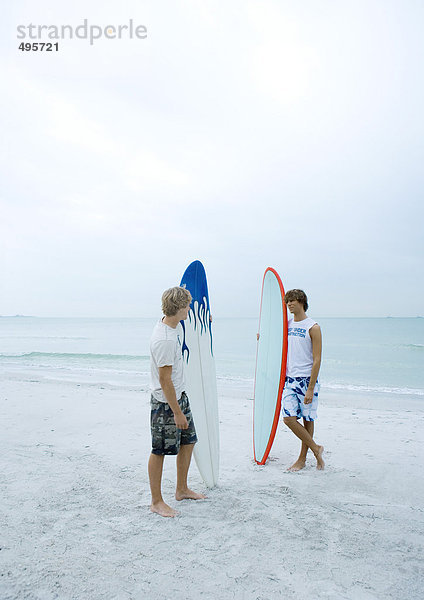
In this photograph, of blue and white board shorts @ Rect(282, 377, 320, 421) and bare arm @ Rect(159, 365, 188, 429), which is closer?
bare arm @ Rect(159, 365, 188, 429)

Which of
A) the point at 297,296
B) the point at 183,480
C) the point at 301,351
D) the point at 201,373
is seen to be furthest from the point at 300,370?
the point at 183,480

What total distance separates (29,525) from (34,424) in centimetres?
273

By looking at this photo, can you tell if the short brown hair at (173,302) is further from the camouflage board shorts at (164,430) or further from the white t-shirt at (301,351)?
the white t-shirt at (301,351)

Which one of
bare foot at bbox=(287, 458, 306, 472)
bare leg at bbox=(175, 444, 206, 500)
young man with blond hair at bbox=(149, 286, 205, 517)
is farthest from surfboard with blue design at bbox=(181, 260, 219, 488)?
bare foot at bbox=(287, 458, 306, 472)

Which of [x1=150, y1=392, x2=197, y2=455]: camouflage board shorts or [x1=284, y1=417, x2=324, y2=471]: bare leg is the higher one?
[x1=150, y1=392, x2=197, y2=455]: camouflage board shorts

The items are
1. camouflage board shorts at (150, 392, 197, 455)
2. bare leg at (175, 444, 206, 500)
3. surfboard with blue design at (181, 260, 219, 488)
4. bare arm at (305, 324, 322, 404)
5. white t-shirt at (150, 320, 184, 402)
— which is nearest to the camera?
white t-shirt at (150, 320, 184, 402)

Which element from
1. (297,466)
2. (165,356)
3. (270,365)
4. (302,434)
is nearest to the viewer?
(165,356)

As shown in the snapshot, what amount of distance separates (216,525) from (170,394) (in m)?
0.79

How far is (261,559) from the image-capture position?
221 cm

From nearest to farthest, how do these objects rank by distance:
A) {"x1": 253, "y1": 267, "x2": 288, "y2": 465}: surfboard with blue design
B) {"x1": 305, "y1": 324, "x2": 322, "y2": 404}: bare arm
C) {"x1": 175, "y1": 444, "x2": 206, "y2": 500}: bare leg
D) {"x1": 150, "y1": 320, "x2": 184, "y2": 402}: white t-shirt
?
1. {"x1": 150, "y1": 320, "x2": 184, "y2": 402}: white t-shirt
2. {"x1": 175, "y1": 444, "x2": 206, "y2": 500}: bare leg
3. {"x1": 305, "y1": 324, "x2": 322, "y2": 404}: bare arm
4. {"x1": 253, "y1": 267, "x2": 288, "y2": 465}: surfboard with blue design

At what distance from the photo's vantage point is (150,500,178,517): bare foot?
8.81ft

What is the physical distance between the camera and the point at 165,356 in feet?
8.32

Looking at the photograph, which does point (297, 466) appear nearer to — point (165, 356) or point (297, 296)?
point (297, 296)

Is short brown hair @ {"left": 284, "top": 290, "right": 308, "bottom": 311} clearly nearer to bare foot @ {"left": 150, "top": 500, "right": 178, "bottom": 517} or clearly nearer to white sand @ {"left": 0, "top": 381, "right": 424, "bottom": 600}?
white sand @ {"left": 0, "top": 381, "right": 424, "bottom": 600}
